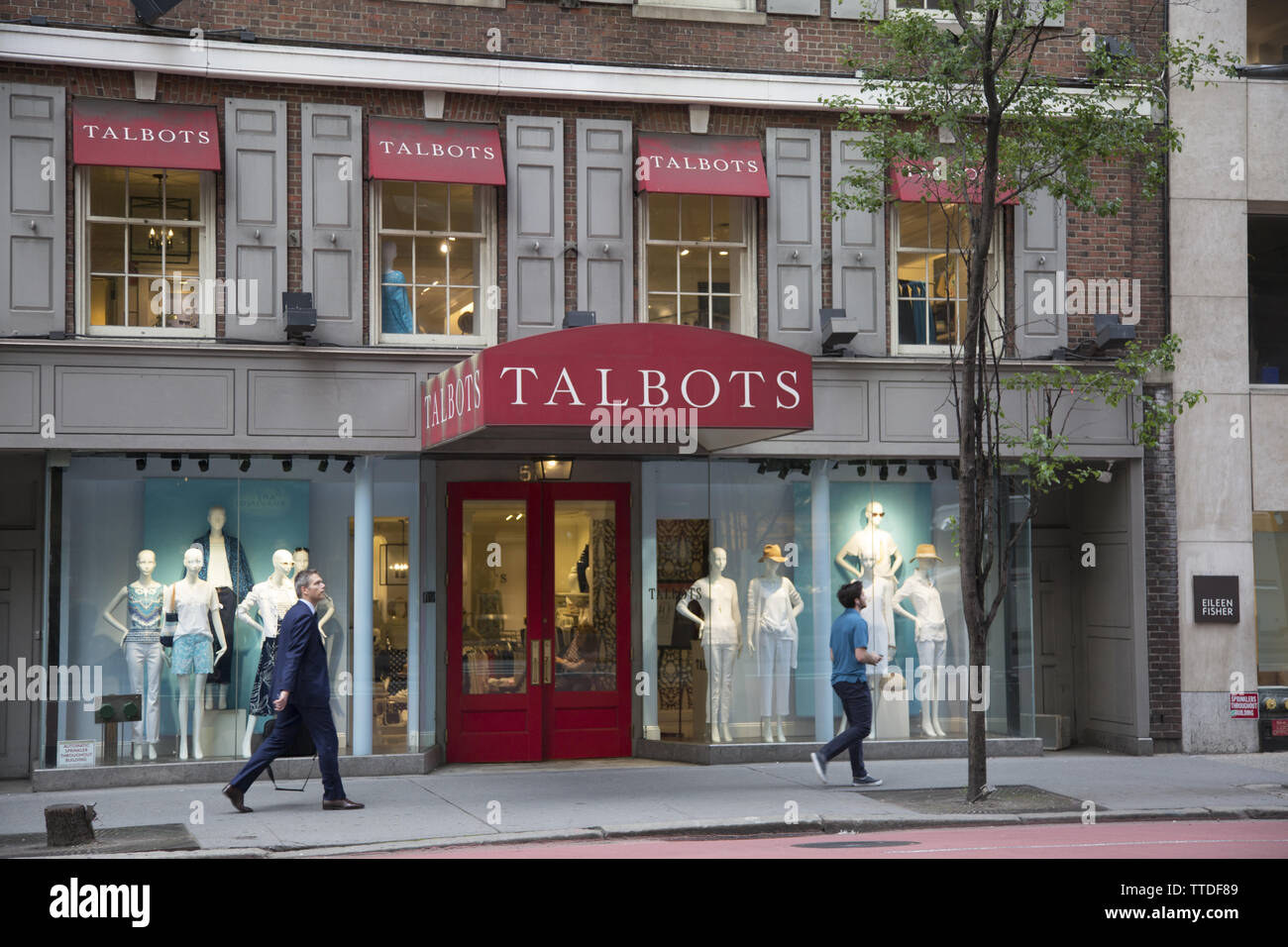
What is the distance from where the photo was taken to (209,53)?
13867 mm

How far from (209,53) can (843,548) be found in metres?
8.35

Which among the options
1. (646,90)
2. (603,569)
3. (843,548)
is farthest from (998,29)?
(603,569)

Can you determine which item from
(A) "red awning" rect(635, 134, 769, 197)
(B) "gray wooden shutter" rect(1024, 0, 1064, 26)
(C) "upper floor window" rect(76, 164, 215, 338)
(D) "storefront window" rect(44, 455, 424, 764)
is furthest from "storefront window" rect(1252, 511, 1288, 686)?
(C) "upper floor window" rect(76, 164, 215, 338)

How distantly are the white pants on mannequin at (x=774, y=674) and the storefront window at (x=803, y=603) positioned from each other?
15 millimetres

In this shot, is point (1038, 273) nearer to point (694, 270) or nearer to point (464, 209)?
point (694, 270)

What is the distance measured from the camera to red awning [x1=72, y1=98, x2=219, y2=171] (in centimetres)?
1347

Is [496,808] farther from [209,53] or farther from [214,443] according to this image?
[209,53]

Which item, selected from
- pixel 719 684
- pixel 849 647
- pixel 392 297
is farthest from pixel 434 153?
pixel 849 647

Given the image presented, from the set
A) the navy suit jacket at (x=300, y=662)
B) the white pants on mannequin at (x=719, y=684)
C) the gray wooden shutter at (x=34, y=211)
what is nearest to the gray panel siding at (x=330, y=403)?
the gray wooden shutter at (x=34, y=211)

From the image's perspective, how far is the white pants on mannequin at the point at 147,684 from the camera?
538 inches

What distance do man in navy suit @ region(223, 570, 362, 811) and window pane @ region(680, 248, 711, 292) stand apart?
543 centimetres

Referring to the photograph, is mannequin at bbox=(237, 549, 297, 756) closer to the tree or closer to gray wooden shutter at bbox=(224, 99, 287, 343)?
gray wooden shutter at bbox=(224, 99, 287, 343)

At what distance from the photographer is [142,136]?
13617mm

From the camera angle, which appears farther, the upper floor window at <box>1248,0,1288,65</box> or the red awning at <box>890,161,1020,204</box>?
the upper floor window at <box>1248,0,1288,65</box>
